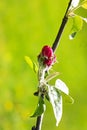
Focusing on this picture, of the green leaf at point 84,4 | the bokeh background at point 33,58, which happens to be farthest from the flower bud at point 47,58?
the bokeh background at point 33,58

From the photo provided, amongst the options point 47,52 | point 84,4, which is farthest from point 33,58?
point 47,52

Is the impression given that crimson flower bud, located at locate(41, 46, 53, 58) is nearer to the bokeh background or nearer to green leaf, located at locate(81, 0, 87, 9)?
green leaf, located at locate(81, 0, 87, 9)

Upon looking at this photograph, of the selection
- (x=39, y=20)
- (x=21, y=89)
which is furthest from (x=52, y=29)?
(x=21, y=89)

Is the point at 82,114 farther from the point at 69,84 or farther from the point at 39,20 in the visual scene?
the point at 39,20

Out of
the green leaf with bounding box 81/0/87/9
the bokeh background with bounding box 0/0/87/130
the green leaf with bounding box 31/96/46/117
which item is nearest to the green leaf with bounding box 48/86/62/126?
the green leaf with bounding box 31/96/46/117

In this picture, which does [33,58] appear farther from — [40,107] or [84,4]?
[40,107]

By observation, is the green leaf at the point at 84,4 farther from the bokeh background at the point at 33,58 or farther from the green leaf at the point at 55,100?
the bokeh background at the point at 33,58

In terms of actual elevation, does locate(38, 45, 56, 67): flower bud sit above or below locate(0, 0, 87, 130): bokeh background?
above

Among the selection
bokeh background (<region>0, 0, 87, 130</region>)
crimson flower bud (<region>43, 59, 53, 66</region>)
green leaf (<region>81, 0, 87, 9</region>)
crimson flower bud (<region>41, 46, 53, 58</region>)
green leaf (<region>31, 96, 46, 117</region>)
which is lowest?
bokeh background (<region>0, 0, 87, 130</region>)

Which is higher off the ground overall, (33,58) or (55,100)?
(55,100)
